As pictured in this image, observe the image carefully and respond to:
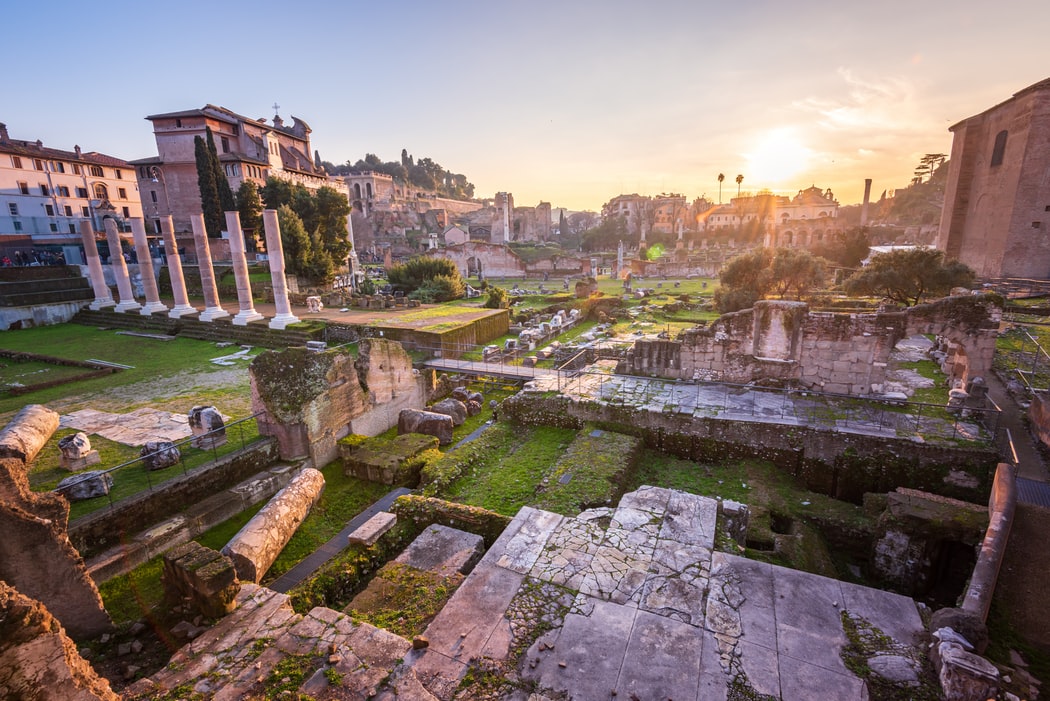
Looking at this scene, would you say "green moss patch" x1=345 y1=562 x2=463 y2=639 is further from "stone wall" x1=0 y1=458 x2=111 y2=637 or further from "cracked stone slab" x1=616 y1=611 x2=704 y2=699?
"stone wall" x1=0 y1=458 x2=111 y2=637

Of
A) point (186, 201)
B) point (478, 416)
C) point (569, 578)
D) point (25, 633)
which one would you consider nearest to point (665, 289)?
point (478, 416)

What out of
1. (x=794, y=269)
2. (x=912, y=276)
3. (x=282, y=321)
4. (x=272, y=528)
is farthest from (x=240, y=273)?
(x=912, y=276)

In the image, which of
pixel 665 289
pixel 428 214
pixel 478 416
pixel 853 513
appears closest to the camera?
pixel 853 513

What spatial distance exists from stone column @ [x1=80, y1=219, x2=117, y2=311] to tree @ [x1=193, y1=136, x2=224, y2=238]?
827 cm

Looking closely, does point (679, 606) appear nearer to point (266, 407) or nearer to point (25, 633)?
point (25, 633)

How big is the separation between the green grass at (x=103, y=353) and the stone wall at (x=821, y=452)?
13.9 m

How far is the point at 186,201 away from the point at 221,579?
45287 mm

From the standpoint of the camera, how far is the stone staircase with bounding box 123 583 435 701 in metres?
3.98

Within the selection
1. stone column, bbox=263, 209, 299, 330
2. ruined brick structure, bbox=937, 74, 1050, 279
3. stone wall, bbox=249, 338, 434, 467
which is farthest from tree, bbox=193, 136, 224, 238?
ruined brick structure, bbox=937, 74, 1050, 279

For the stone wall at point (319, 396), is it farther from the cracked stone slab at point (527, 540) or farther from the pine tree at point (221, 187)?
the pine tree at point (221, 187)

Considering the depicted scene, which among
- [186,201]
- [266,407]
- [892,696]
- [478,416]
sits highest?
[186,201]

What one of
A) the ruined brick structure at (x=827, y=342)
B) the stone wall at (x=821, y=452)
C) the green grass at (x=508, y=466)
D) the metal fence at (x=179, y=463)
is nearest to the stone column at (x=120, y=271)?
the metal fence at (x=179, y=463)

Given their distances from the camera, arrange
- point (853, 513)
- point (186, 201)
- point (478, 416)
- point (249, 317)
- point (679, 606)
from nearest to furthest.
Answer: point (679, 606) < point (853, 513) < point (478, 416) < point (249, 317) < point (186, 201)

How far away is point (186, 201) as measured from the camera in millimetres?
39125
